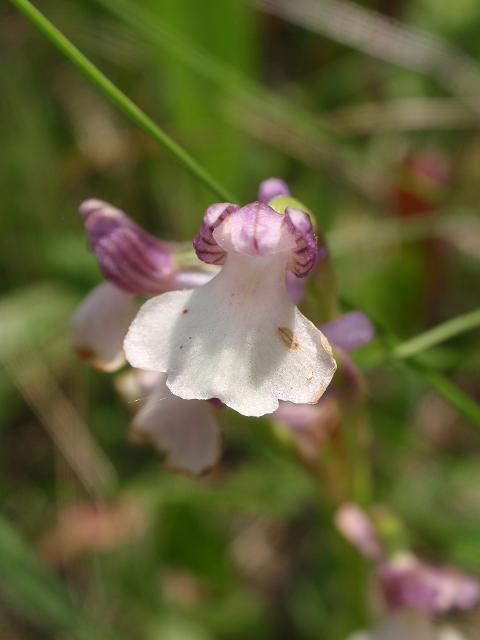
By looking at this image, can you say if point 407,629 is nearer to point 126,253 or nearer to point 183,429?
point 183,429

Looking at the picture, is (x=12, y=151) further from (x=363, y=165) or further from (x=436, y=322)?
(x=436, y=322)

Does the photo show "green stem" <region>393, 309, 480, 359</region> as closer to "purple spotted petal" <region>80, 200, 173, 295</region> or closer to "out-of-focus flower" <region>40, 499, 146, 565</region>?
"purple spotted petal" <region>80, 200, 173, 295</region>

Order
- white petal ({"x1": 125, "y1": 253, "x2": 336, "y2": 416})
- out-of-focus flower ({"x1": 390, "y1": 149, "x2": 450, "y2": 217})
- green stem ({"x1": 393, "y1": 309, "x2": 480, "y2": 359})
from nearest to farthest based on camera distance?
1. white petal ({"x1": 125, "y1": 253, "x2": 336, "y2": 416})
2. green stem ({"x1": 393, "y1": 309, "x2": 480, "y2": 359})
3. out-of-focus flower ({"x1": 390, "y1": 149, "x2": 450, "y2": 217})

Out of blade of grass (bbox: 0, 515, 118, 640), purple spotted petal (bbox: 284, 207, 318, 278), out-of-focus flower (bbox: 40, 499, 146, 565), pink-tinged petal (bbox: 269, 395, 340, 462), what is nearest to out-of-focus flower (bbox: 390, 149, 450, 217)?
out-of-focus flower (bbox: 40, 499, 146, 565)

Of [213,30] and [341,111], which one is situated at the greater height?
[213,30]

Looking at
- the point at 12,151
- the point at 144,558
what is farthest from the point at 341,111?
the point at 144,558

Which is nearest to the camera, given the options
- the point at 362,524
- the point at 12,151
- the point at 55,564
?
the point at 362,524
